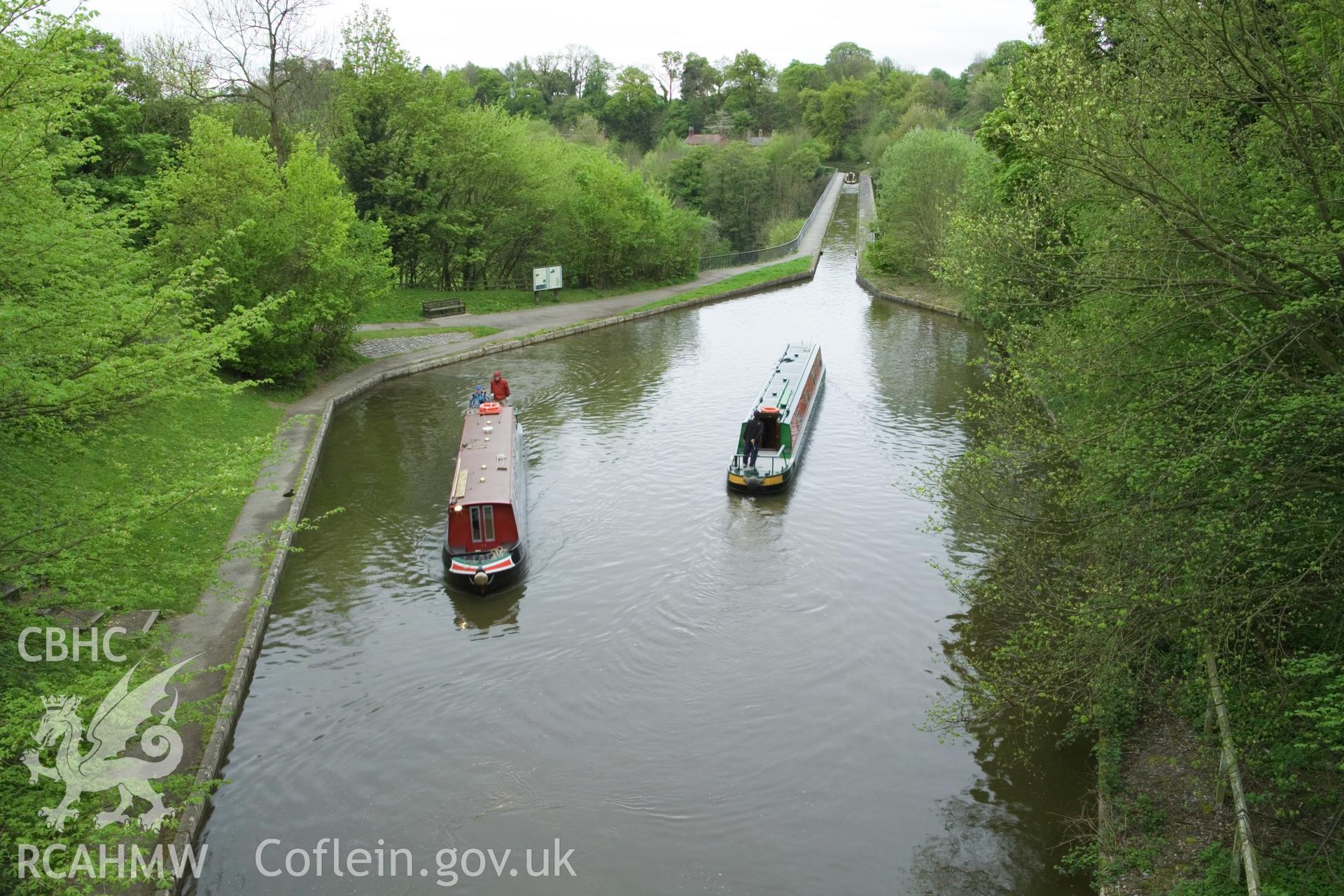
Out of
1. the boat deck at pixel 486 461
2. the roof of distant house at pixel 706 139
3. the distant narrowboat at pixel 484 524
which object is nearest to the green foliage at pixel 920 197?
the boat deck at pixel 486 461

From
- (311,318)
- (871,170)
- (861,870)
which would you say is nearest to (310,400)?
(311,318)

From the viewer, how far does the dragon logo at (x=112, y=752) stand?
28.3ft

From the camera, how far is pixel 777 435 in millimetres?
23188

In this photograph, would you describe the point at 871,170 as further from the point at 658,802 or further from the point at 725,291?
the point at 658,802

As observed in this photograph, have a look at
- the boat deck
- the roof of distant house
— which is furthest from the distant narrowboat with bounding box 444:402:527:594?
the roof of distant house

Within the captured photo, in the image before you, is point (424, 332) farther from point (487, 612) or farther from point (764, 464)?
point (487, 612)

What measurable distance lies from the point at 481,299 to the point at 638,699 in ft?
106

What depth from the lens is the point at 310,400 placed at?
28.0 m

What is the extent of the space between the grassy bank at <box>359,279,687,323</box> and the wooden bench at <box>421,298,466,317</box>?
30 centimetres

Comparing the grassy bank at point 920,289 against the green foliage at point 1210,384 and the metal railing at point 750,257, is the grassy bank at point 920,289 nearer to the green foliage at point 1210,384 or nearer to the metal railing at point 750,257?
the metal railing at point 750,257

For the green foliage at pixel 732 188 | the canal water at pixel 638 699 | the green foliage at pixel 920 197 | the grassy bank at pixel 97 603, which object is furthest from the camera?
the green foliage at pixel 732 188

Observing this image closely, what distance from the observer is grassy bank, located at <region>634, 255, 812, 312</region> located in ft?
151

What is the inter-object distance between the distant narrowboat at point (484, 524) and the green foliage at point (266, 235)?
11709 millimetres

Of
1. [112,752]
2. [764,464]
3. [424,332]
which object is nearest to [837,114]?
[424,332]
